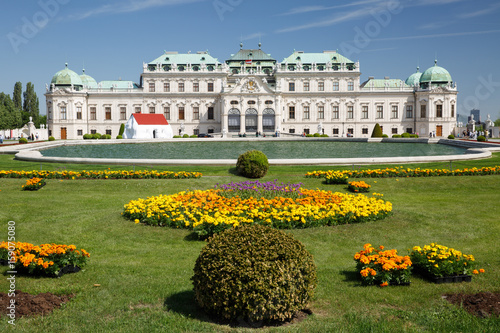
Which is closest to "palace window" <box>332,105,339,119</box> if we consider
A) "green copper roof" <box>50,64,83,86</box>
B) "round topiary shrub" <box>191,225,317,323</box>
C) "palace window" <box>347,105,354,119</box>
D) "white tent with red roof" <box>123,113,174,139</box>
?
"palace window" <box>347,105,354,119</box>

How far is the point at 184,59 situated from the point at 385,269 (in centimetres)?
7845

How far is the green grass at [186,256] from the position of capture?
21.2ft

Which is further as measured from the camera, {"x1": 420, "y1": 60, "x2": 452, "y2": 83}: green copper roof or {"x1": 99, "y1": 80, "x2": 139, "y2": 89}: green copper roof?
{"x1": 99, "y1": 80, "x2": 139, "y2": 89}: green copper roof

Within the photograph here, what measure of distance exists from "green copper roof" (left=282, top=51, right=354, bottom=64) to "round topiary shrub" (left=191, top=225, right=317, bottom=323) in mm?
77630

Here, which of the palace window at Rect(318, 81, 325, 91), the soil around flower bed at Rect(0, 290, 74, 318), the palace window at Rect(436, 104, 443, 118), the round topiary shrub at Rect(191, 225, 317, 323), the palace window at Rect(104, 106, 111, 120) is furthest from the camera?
the palace window at Rect(104, 106, 111, 120)

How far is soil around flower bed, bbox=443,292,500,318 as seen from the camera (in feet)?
21.8

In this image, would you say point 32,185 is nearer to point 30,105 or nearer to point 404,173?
point 404,173

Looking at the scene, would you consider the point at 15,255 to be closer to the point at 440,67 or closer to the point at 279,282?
the point at 279,282

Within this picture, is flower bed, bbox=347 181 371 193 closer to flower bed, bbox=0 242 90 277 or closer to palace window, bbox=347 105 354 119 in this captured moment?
flower bed, bbox=0 242 90 277

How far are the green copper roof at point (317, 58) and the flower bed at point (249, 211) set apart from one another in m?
69.5

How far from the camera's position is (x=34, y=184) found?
60.7 ft

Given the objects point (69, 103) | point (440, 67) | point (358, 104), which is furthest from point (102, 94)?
point (440, 67)

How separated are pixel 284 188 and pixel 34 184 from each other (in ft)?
33.9

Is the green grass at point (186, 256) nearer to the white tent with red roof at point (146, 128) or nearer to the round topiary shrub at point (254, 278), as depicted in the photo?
the round topiary shrub at point (254, 278)
